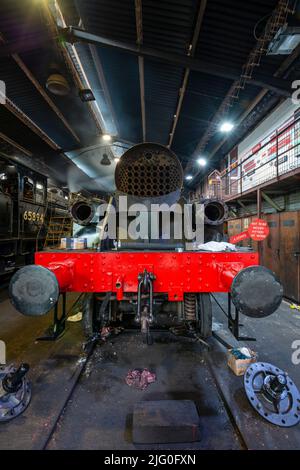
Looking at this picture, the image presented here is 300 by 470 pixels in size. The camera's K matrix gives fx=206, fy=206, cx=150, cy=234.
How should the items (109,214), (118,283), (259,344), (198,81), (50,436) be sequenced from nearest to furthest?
(50,436), (118,283), (109,214), (259,344), (198,81)

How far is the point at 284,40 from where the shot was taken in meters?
3.37

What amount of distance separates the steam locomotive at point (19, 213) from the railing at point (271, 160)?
6.77 meters

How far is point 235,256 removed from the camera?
79.8 inches

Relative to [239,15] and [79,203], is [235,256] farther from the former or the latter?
[239,15]

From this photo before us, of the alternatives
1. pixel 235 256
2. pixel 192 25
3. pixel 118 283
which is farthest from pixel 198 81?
pixel 118 283

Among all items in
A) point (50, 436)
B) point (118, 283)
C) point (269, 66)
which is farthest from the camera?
point (269, 66)

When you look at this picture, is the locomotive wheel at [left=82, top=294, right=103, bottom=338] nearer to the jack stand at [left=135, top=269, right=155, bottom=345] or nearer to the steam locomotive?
the jack stand at [left=135, top=269, right=155, bottom=345]

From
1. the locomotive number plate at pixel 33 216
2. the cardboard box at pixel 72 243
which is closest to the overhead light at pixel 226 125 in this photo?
the cardboard box at pixel 72 243

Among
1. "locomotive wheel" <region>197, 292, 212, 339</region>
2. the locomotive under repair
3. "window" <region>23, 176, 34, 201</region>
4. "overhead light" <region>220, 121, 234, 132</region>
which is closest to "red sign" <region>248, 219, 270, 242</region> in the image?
the locomotive under repair

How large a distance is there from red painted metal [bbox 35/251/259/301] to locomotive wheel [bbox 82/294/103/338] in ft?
2.48

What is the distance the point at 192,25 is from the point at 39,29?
284 centimetres

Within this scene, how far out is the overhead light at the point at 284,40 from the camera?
3.20 meters

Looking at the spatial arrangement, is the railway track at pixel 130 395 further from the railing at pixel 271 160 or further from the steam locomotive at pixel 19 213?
the railing at pixel 271 160

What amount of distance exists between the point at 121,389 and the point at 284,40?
5478 mm
